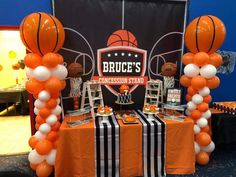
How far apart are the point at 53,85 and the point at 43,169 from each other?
988 millimetres

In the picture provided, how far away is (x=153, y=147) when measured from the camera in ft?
8.43

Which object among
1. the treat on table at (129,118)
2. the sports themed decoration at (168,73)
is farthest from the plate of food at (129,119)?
the sports themed decoration at (168,73)

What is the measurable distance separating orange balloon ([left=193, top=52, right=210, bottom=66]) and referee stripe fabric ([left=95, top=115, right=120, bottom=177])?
120 centimetres

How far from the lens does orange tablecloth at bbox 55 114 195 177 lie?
2.40m

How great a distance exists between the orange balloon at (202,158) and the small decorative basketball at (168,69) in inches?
43.3

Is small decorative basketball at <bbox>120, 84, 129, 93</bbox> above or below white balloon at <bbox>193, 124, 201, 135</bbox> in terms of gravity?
above

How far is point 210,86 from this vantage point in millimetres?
2666

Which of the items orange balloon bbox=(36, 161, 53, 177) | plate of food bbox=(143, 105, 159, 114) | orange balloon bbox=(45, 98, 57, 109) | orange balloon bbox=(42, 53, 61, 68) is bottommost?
orange balloon bbox=(36, 161, 53, 177)

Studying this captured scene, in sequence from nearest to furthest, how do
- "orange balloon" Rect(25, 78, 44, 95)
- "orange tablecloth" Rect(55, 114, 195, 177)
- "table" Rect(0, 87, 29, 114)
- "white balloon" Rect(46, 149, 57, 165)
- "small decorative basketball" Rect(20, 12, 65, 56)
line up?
"small decorative basketball" Rect(20, 12, 65, 56)
"orange balloon" Rect(25, 78, 44, 95)
"orange tablecloth" Rect(55, 114, 195, 177)
"white balloon" Rect(46, 149, 57, 165)
"table" Rect(0, 87, 29, 114)

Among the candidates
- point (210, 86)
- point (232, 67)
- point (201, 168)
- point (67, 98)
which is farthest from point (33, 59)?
point (232, 67)

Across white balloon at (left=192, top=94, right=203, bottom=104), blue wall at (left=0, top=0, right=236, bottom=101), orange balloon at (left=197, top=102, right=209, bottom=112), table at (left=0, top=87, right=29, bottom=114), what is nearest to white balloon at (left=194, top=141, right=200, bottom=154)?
orange balloon at (left=197, top=102, right=209, bottom=112)

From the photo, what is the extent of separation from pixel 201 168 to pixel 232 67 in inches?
65.8

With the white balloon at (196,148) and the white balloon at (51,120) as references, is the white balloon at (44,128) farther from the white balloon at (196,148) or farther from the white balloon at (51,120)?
the white balloon at (196,148)

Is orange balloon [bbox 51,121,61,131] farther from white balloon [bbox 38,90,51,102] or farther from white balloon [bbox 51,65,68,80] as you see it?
white balloon [bbox 51,65,68,80]
